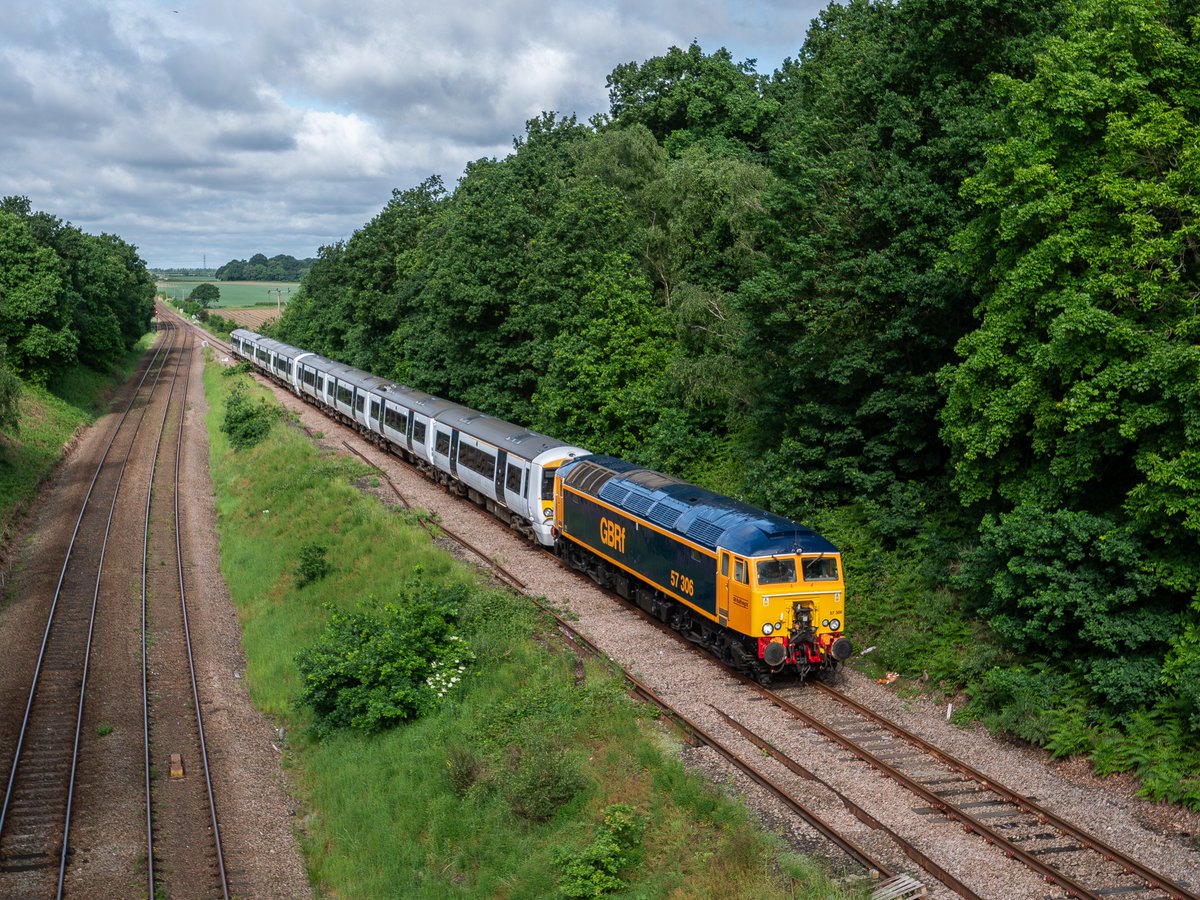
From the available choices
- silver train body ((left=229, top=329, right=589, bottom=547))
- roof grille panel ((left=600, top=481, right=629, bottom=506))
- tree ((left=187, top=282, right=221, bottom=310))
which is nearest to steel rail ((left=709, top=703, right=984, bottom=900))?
roof grille panel ((left=600, top=481, right=629, bottom=506))

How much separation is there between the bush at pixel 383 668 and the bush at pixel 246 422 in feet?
94.8

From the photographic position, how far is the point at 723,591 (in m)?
19.9

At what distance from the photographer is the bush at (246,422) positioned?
49719mm

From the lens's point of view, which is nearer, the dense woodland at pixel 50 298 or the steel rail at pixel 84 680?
the steel rail at pixel 84 680

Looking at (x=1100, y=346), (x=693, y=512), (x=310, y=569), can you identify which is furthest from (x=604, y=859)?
(x=310, y=569)

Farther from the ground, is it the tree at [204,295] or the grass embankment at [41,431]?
the tree at [204,295]

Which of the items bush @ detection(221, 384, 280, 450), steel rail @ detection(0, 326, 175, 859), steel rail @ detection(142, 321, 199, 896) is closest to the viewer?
steel rail @ detection(142, 321, 199, 896)

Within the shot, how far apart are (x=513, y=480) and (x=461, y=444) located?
5.50 m

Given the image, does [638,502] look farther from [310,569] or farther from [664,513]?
[310,569]

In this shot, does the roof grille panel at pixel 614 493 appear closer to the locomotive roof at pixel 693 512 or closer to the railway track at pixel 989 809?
the locomotive roof at pixel 693 512

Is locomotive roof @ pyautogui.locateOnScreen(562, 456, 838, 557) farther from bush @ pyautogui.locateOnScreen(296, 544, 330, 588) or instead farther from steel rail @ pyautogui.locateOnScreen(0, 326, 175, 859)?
steel rail @ pyautogui.locateOnScreen(0, 326, 175, 859)

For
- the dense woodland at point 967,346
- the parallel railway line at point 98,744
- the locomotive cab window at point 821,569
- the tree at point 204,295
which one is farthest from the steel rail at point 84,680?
the tree at point 204,295

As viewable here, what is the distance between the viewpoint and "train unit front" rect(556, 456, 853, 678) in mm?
19312

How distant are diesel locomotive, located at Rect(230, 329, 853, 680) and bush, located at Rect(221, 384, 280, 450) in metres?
16.4
